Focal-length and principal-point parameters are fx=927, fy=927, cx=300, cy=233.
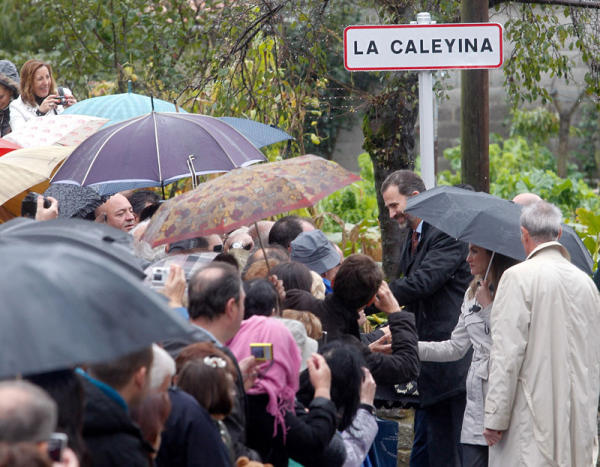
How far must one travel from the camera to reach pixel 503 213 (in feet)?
16.1

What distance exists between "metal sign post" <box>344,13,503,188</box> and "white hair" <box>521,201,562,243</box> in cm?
122

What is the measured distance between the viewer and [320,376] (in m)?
3.58

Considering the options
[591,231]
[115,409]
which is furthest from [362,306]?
[591,231]

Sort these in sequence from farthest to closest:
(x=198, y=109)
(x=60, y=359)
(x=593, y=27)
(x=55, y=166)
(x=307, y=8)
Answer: (x=198, y=109), (x=307, y=8), (x=593, y=27), (x=55, y=166), (x=60, y=359)

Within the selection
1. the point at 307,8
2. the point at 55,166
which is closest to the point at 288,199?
the point at 55,166

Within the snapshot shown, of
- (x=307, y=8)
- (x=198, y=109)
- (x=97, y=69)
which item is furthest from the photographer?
(x=97, y=69)

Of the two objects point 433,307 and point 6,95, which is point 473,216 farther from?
point 6,95

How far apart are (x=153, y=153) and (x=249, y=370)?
210 cm

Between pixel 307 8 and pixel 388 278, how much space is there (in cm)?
244

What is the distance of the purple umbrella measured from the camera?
200 inches

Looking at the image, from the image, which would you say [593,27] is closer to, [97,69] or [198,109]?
[198,109]

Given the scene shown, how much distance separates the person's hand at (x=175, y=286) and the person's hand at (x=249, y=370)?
41cm

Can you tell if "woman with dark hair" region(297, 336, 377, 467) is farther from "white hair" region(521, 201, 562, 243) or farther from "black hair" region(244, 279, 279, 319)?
"white hair" region(521, 201, 562, 243)

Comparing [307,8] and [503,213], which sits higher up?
[307,8]
